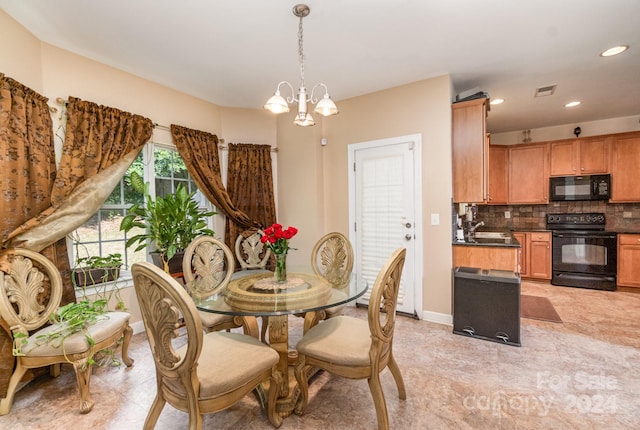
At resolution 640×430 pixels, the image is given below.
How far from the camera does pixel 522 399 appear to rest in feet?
6.21

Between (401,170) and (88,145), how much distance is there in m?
3.14

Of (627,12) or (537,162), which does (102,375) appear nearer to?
(627,12)

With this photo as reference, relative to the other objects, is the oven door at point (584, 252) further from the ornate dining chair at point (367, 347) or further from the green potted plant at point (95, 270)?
the green potted plant at point (95, 270)

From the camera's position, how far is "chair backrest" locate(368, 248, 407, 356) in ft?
4.98

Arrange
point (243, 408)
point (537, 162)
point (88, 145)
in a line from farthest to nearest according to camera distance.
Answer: point (537, 162) < point (88, 145) < point (243, 408)

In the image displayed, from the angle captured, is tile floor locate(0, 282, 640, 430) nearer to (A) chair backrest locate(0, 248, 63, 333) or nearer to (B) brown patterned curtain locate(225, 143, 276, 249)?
(A) chair backrest locate(0, 248, 63, 333)

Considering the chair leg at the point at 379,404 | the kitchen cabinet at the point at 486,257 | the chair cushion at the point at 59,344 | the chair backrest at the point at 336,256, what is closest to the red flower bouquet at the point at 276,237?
the chair backrest at the point at 336,256

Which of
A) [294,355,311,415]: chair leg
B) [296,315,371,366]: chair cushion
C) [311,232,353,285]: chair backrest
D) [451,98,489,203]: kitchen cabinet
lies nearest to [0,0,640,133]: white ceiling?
[451,98,489,203]: kitchen cabinet

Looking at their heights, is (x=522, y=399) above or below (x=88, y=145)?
below

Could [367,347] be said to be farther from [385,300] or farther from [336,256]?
[336,256]

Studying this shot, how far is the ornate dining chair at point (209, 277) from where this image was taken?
2.06 m

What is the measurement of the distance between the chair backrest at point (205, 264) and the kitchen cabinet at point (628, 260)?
5.41m

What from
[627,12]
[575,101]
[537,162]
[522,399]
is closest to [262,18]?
[627,12]

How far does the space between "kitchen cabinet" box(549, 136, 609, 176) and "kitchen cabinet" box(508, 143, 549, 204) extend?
0.38ft
